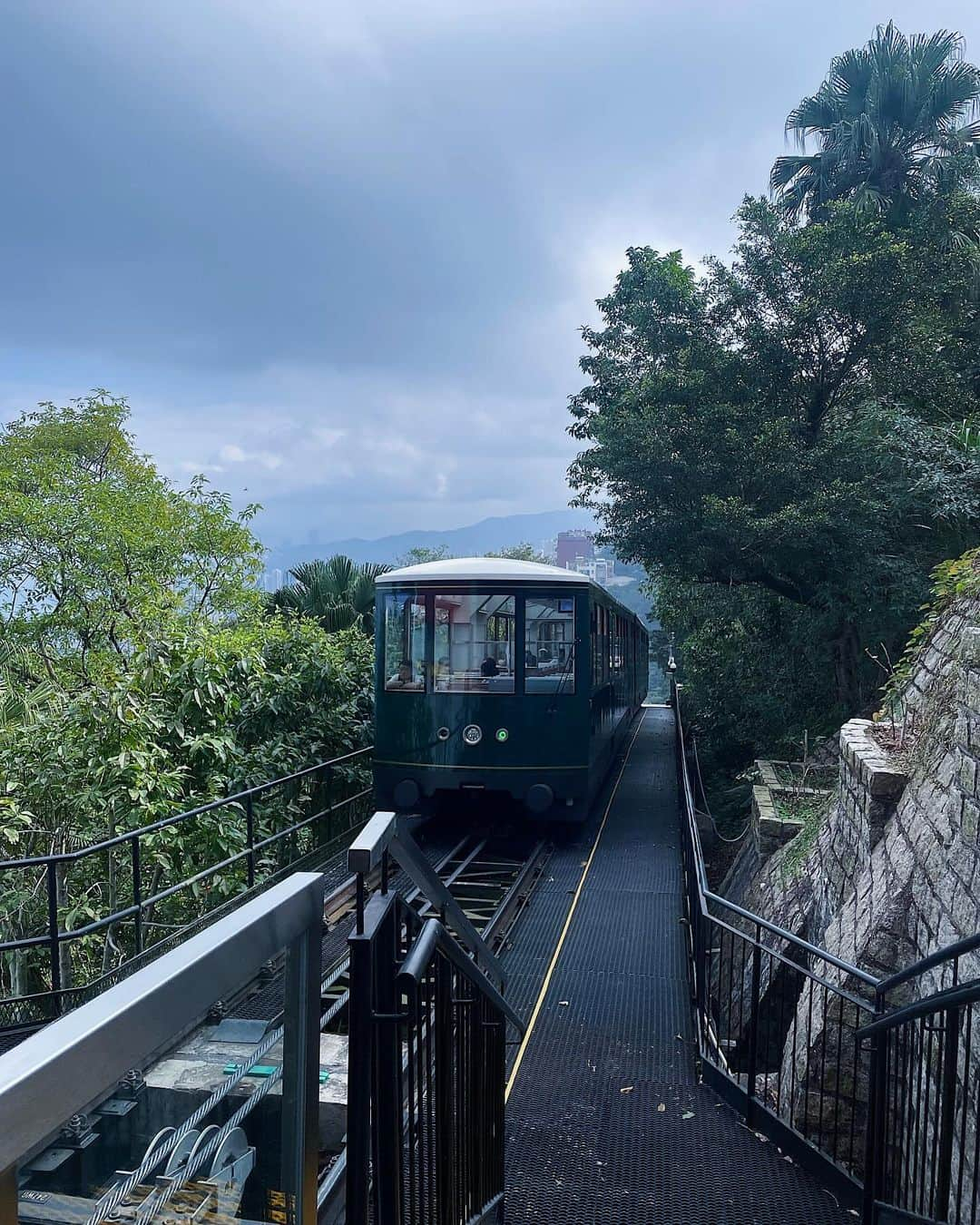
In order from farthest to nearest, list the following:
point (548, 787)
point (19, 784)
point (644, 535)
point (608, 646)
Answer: point (644, 535) → point (608, 646) → point (548, 787) → point (19, 784)

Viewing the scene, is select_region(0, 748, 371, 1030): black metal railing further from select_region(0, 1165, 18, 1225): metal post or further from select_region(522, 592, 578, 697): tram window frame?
select_region(0, 1165, 18, 1225): metal post

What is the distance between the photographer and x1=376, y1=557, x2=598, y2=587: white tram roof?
31.1 feet

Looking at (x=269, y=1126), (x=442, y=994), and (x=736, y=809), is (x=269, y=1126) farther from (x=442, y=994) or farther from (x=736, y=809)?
(x=736, y=809)

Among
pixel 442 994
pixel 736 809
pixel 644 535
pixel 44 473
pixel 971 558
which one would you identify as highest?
pixel 44 473

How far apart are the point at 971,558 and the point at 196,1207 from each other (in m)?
7.35

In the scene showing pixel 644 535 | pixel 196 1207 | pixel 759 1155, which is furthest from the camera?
pixel 644 535

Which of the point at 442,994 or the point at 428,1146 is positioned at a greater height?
the point at 442,994

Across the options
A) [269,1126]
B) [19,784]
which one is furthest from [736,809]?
[269,1126]

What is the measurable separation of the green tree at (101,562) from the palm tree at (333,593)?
4.32 ft

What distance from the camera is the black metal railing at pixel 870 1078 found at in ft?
10.4

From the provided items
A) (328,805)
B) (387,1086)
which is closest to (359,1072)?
(387,1086)

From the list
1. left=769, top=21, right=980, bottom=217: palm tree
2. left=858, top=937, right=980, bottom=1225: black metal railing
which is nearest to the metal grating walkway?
left=858, top=937, right=980, bottom=1225: black metal railing

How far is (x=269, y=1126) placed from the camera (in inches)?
53.3

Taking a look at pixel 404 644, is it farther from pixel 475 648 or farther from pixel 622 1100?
pixel 622 1100
